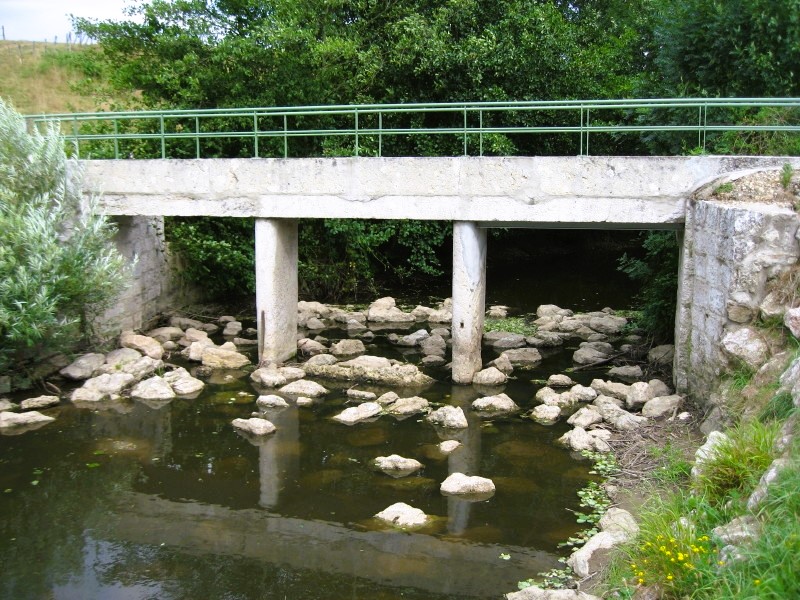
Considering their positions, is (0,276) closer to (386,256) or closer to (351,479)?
(351,479)

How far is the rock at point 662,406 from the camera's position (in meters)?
10.7

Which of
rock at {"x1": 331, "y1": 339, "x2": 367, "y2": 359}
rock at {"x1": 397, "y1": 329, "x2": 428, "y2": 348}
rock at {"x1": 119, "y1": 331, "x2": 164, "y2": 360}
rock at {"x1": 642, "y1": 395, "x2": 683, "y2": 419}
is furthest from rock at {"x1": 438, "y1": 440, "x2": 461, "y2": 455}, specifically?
rock at {"x1": 119, "y1": 331, "x2": 164, "y2": 360}

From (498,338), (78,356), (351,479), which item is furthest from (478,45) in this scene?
(351,479)

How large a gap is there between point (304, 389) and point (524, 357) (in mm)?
4294

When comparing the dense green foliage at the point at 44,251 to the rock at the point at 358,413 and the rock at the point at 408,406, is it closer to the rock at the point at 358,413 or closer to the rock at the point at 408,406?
the rock at the point at 358,413

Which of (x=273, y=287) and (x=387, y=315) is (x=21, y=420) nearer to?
(x=273, y=287)

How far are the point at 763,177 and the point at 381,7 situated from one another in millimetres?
12916

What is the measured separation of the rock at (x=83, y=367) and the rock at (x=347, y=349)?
13.6 ft

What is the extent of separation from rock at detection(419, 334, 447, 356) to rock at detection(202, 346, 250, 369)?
3.40m

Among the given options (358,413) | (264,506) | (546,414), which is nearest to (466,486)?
(264,506)

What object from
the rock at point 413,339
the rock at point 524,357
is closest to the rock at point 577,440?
the rock at point 524,357

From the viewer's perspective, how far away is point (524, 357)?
47.5ft

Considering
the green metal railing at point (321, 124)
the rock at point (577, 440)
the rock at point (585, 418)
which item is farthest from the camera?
the green metal railing at point (321, 124)

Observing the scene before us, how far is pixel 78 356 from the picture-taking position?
45.4 ft
